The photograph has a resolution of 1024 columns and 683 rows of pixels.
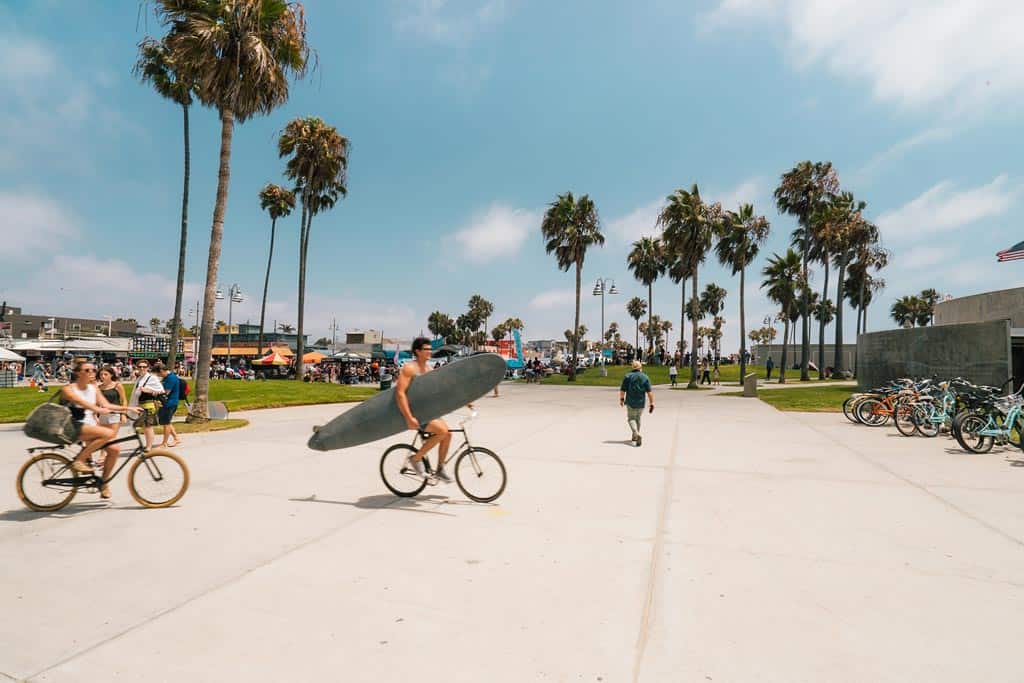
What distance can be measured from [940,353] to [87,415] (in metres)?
23.8

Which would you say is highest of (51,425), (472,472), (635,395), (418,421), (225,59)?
(225,59)

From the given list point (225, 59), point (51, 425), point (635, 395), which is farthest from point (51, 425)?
point (225, 59)

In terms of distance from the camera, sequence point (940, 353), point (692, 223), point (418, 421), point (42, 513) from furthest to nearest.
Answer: point (692, 223)
point (940, 353)
point (418, 421)
point (42, 513)

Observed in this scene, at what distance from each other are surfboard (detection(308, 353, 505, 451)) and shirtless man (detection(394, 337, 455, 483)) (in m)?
0.15

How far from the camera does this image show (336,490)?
22.3 ft

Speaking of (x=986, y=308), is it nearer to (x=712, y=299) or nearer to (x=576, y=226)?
(x=576, y=226)

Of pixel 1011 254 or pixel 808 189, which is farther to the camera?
pixel 808 189

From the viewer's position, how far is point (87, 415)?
5.80 meters

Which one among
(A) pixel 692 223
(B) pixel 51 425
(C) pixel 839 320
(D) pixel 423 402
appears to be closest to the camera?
(B) pixel 51 425

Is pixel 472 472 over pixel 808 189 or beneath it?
beneath

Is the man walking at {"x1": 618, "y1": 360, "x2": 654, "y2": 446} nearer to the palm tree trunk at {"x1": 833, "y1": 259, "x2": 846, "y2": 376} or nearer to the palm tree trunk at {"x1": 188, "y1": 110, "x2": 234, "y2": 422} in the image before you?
the palm tree trunk at {"x1": 188, "y1": 110, "x2": 234, "y2": 422}

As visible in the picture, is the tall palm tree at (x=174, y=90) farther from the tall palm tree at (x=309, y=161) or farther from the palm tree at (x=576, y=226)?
the palm tree at (x=576, y=226)

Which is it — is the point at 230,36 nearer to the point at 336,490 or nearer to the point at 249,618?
the point at 336,490

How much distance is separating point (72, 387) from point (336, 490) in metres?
3.10
